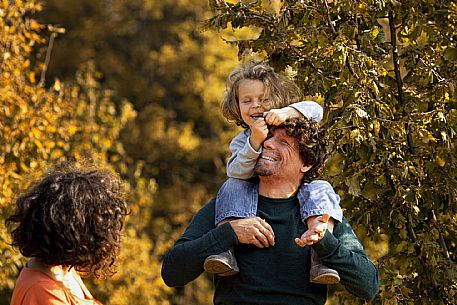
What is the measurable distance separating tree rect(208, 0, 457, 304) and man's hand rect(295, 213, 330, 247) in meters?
0.82

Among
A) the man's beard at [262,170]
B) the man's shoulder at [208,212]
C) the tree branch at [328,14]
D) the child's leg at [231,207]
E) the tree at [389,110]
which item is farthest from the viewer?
the tree branch at [328,14]

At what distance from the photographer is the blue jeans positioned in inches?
141

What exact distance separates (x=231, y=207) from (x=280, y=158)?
0.26 metres

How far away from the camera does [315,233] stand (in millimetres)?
3385

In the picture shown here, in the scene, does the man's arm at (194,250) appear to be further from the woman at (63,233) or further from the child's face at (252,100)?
the child's face at (252,100)

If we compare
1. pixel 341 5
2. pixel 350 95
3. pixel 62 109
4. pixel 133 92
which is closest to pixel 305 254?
pixel 350 95

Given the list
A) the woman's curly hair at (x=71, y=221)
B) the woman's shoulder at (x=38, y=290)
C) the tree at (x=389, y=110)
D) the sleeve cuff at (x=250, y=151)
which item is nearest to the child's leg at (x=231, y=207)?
the sleeve cuff at (x=250, y=151)

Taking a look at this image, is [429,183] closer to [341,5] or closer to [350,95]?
[350,95]

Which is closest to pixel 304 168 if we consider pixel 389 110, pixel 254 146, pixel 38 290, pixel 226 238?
pixel 254 146

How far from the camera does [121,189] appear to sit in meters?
3.75

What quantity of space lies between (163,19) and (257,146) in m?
22.1

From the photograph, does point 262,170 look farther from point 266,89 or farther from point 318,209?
point 266,89

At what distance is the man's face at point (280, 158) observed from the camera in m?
3.62

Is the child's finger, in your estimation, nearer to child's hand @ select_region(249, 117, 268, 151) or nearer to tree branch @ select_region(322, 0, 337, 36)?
child's hand @ select_region(249, 117, 268, 151)
